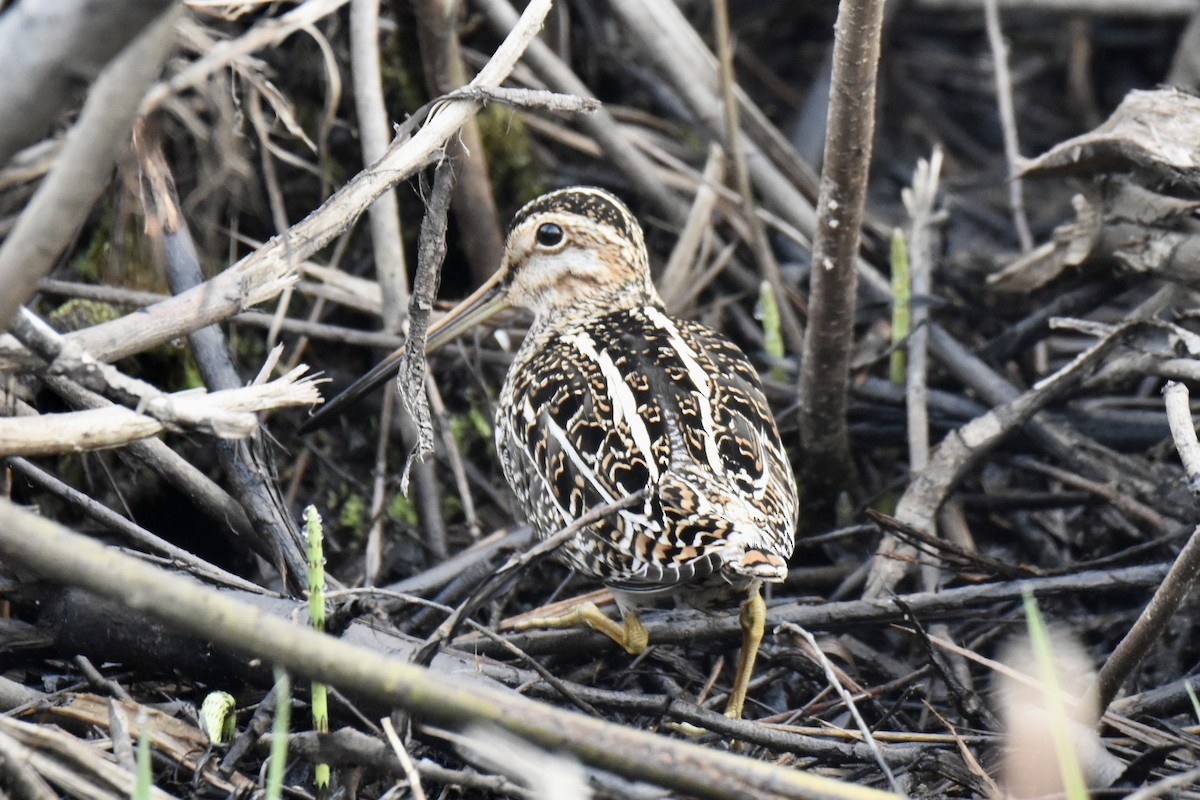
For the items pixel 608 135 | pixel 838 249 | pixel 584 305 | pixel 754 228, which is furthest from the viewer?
pixel 608 135

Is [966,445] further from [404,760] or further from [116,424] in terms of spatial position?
[116,424]

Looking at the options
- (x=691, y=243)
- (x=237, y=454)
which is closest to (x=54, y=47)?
(x=237, y=454)

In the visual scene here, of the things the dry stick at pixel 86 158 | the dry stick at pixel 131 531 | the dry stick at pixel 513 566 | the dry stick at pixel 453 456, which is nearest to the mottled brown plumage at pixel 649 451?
the dry stick at pixel 513 566

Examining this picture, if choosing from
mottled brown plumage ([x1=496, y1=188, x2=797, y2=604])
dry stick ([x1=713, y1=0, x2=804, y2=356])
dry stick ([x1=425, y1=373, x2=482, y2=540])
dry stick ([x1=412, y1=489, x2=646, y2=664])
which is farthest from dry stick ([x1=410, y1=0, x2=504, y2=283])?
dry stick ([x1=412, y1=489, x2=646, y2=664])

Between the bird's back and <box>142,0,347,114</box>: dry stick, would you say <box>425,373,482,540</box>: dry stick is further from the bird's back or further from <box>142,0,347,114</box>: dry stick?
<box>142,0,347,114</box>: dry stick

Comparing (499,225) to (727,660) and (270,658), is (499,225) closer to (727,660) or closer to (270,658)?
(727,660)

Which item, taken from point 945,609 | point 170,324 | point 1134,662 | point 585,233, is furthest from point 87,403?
point 1134,662

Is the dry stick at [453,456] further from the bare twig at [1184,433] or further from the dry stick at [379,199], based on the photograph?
the bare twig at [1184,433]
